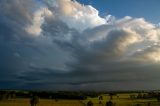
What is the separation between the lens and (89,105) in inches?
6024

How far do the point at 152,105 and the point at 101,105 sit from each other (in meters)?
30.7

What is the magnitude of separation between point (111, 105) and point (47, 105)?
3352cm

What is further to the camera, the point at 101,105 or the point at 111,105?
the point at 101,105

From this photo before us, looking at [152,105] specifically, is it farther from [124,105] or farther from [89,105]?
[89,105]

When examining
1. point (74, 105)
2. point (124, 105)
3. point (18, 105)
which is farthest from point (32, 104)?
point (124, 105)

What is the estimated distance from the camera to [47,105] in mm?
158875

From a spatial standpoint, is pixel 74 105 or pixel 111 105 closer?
pixel 111 105

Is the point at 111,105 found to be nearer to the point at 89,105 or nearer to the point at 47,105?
the point at 89,105

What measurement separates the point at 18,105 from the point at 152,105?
243 ft

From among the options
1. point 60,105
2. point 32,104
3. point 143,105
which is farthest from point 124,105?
point 32,104

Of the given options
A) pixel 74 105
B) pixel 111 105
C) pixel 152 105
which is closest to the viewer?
pixel 111 105

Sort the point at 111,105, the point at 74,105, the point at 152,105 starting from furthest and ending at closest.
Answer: the point at 152,105
the point at 74,105
the point at 111,105

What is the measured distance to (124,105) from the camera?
542 feet


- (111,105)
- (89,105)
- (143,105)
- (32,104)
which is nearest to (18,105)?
(32,104)
